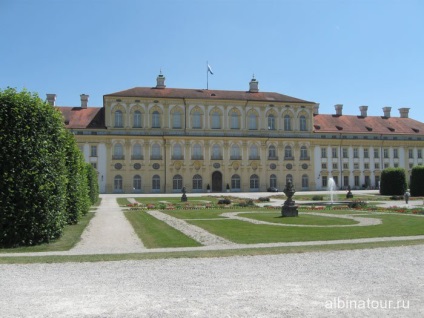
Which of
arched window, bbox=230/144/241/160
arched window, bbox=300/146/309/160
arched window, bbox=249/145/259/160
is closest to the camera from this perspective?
arched window, bbox=230/144/241/160

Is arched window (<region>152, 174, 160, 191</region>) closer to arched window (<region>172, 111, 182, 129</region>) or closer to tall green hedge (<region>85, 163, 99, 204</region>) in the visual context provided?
arched window (<region>172, 111, 182, 129</region>)

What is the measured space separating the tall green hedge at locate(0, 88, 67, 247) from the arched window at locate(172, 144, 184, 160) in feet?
149

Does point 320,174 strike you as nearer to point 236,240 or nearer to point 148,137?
point 148,137

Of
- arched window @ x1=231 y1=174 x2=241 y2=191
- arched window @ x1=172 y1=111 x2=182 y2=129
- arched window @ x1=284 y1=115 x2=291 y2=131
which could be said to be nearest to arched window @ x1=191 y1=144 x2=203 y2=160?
arched window @ x1=172 y1=111 x2=182 y2=129

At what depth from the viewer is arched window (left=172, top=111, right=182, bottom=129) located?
59.3 meters

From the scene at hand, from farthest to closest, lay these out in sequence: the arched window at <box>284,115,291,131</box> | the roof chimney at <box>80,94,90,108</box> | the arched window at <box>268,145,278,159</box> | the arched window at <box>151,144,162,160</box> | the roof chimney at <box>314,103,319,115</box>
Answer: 1. the roof chimney at <box>314,103,319,115</box>
2. the arched window at <box>284,115,291,131</box>
3. the roof chimney at <box>80,94,90,108</box>
4. the arched window at <box>268,145,278,159</box>
5. the arched window at <box>151,144,162,160</box>

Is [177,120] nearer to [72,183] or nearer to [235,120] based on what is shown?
[235,120]

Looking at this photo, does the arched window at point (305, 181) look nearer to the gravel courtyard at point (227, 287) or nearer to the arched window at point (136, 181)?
the arched window at point (136, 181)

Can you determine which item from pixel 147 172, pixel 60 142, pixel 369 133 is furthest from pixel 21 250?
pixel 369 133

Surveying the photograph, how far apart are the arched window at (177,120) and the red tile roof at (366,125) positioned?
1972 cm

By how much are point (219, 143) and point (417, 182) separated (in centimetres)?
2625

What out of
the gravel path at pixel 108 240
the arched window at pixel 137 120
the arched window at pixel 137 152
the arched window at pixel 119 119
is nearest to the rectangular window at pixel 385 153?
the arched window at pixel 137 152

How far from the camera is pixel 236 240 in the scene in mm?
12250

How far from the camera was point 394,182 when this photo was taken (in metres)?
44.0
